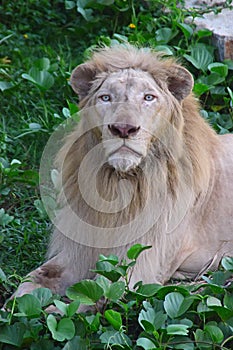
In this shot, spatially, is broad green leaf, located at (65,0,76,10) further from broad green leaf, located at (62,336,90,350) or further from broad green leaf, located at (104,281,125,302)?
broad green leaf, located at (62,336,90,350)

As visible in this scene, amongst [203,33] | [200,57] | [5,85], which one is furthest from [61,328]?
[203,33]

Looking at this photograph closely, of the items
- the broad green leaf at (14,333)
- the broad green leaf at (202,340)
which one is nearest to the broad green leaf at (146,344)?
the broad green leaf at (202,340)

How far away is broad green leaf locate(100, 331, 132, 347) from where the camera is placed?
418cm

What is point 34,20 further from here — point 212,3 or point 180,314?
point 180,314

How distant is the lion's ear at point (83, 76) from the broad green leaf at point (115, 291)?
1.13 m

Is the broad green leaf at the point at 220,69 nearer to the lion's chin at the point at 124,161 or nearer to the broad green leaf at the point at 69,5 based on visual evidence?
the broad green leaf at the point at 69,5

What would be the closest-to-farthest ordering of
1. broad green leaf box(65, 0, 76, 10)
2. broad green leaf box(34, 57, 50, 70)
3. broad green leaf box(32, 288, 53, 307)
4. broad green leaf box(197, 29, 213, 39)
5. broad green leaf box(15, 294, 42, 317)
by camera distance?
broad green leaf box(15, 294, 42, 317)
broad green leaf box(32, 288, 53, 307)
broad green leaf box(34, 57, 50, 70)
broad green leaf box(197, 29, 213, 39)
broad green leaf box(65, 0, 76, 10)

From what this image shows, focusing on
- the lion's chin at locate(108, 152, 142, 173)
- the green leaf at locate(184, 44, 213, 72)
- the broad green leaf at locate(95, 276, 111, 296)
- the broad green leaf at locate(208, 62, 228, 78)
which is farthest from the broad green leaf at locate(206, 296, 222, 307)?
the green leaf at locate(184, 44, 213, 72)

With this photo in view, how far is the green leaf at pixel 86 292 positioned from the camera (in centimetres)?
429

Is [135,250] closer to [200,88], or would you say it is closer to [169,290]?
[169,290]

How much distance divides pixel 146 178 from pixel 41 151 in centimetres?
186

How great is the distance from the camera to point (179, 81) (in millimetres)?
4879

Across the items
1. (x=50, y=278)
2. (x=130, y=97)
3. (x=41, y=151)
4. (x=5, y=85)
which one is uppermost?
(x=130, y=97)

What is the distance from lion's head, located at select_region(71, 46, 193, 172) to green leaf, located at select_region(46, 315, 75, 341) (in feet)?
2.68
